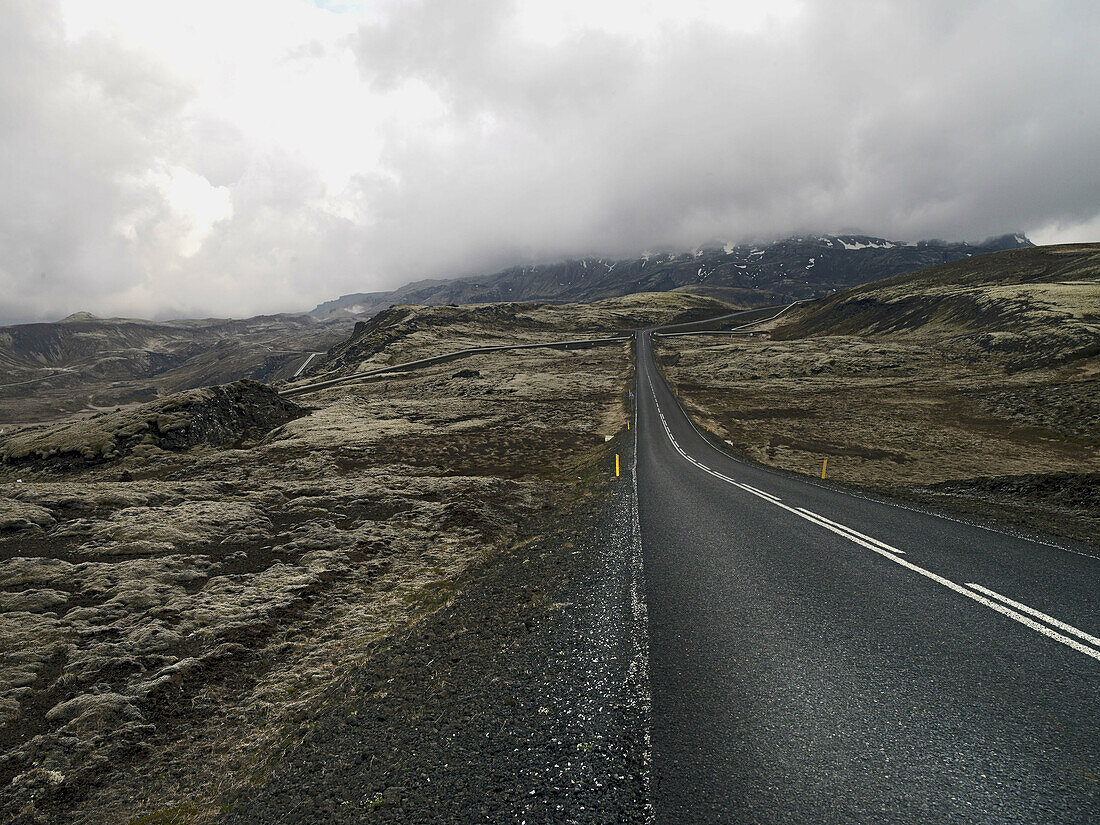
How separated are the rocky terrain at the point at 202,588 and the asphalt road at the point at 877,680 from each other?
5.35 meters

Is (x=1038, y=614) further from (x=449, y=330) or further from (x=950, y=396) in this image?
(x=449, y=330)

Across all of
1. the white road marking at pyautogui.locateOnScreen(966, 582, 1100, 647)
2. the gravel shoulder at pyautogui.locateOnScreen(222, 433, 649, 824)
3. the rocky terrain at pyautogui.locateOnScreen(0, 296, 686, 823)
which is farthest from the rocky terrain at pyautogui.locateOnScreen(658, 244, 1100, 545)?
the rocky terrain at pyautogui.locateOnScreen(0, 296, 686, 823)

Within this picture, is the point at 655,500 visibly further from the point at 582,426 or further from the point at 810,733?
the point at 582,426

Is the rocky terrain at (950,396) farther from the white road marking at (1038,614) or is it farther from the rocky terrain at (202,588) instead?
the rocky terrain at (202,588)

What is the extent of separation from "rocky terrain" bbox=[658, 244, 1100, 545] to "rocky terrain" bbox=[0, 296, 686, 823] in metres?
16.1

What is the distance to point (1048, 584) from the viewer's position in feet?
25.7

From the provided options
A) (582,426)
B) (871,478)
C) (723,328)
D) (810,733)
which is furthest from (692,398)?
(723,328)

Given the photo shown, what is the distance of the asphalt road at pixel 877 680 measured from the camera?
4152mm

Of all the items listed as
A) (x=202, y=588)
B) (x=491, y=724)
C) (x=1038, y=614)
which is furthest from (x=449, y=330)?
(x=1038, y=614)

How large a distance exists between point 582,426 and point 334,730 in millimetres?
39636

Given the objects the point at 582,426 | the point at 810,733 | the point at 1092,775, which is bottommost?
the point at 582,426

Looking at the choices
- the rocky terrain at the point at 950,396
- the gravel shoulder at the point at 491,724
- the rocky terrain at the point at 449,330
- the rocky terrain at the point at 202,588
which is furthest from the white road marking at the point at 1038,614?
the rocky terrain at the point at 449,330

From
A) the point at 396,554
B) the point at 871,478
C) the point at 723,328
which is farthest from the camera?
the point at 723,328

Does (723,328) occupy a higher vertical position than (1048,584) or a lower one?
higher
